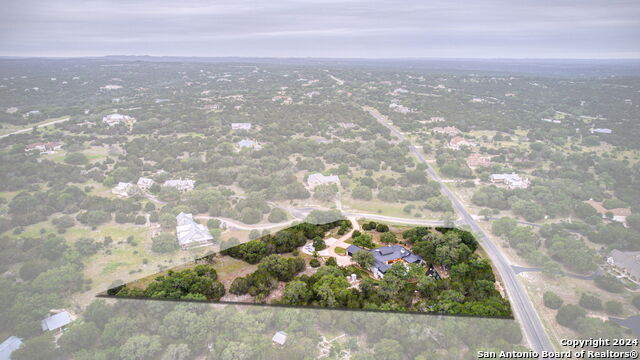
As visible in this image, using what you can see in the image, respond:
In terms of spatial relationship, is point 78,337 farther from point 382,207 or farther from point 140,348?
point 382,207

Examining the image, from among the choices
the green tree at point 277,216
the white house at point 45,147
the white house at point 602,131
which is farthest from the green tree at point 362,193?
the white house at point 602,131

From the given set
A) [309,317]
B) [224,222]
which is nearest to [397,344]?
[309,317]

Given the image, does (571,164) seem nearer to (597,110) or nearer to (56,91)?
(597,110)

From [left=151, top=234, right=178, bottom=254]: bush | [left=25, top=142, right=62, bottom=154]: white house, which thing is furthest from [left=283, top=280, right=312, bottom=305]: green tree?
[left=25, top=142, right=62, bottom=154]: white house

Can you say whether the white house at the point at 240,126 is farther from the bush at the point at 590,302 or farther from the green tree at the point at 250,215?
the bush at the point at 590,302

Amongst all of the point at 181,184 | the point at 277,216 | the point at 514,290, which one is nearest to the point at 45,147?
the point at 181,184
